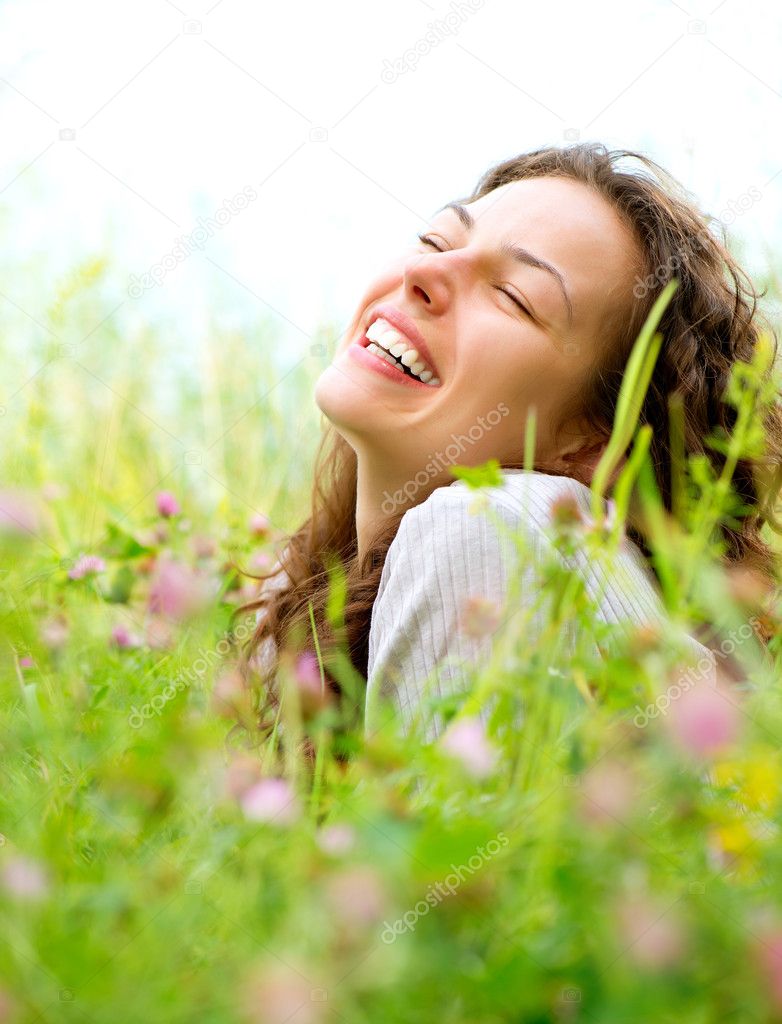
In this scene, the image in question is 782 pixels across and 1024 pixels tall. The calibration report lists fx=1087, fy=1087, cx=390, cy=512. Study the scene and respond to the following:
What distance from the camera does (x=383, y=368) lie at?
53.5 inches

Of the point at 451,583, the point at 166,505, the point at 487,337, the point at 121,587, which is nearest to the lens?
the point at 451,583

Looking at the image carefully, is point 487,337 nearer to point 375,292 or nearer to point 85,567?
point 375,292

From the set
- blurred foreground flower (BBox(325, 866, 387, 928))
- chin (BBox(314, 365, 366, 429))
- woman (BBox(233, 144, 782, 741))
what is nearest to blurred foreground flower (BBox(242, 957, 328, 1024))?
blurred foreground flower (BBox(325, 866, 387, 928))

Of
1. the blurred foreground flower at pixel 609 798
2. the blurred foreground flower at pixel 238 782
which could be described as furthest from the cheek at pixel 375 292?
the blurred foreground flower at pixel 609 798

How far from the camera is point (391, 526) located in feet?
4.75

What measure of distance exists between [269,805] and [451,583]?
Answer: 1.74 ft

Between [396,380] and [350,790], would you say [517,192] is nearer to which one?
[396,380]

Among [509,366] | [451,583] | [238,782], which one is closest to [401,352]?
[509,366]

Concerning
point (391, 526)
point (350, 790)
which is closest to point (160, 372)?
point (391, 526)

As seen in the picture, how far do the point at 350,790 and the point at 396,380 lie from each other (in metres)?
0.76

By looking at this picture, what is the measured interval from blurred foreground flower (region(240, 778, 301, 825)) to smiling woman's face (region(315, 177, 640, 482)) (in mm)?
776

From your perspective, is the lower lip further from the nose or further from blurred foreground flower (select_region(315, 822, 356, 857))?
blurred foreground flower (select_region(315, 822, 356, 857))

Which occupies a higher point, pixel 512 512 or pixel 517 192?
pixel 517 192

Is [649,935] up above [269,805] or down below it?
above
